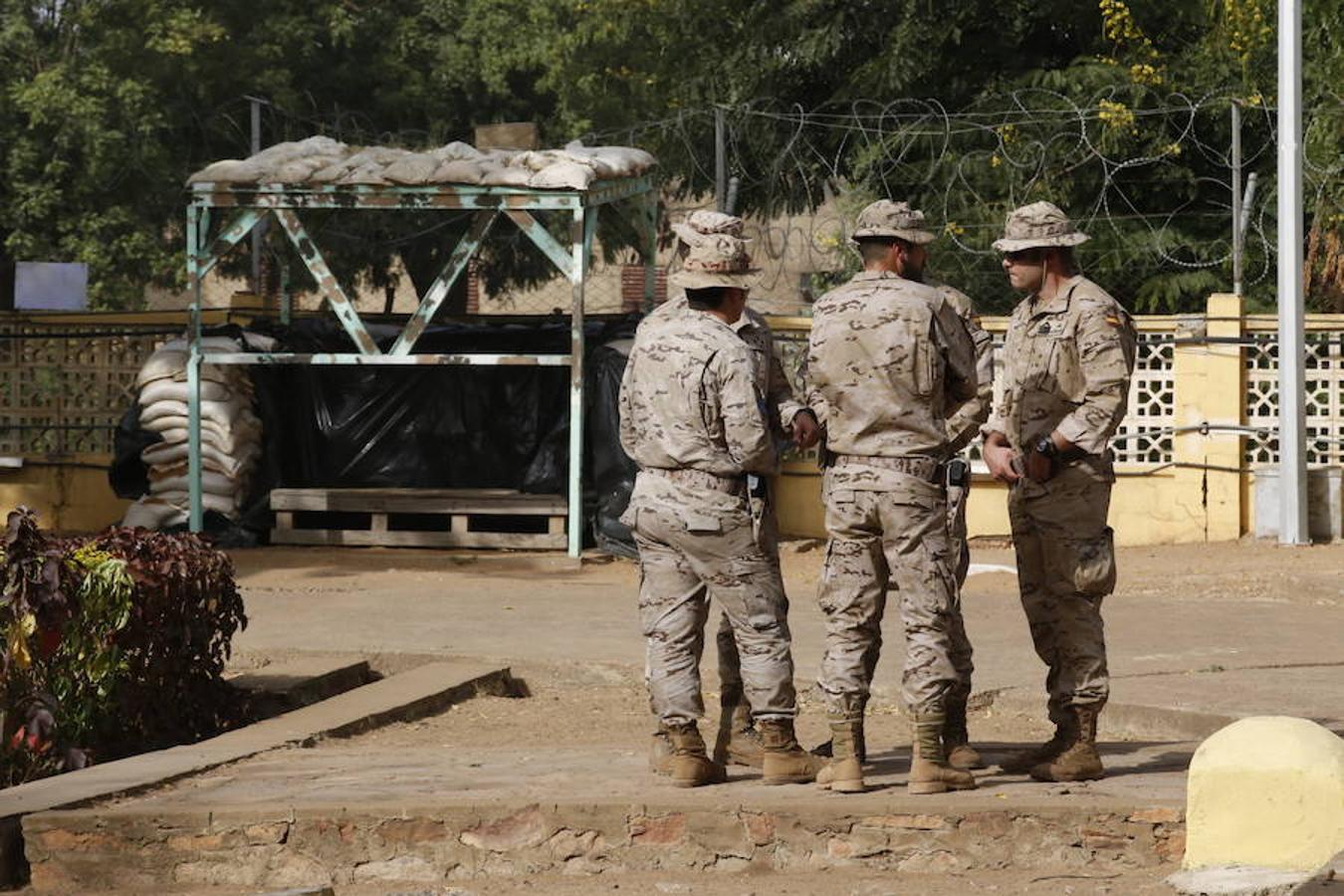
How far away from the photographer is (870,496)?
6262 millimetres

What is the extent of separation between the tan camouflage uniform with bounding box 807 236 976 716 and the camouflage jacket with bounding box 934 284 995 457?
0.29 ft

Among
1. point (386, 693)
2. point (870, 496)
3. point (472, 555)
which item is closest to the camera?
point (870, 496)

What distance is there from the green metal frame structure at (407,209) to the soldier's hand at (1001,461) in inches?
271

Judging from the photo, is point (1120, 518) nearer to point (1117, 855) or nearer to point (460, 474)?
point (460, 474)

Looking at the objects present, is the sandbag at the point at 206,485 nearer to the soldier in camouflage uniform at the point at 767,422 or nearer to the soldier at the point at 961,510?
the soldier in camouflage uniform at the point at 767,422

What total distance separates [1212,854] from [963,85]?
17.0 metres

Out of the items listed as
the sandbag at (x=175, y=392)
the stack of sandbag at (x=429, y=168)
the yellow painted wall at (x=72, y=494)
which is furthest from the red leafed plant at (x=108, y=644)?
the yellow painted wall at (x=72, y=494)

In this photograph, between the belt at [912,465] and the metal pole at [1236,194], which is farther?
the metal pole at [1236,194]

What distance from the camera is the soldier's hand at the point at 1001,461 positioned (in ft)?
21.4

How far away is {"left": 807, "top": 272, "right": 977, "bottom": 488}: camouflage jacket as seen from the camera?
627 cm

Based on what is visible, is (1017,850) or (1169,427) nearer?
(1017,850)

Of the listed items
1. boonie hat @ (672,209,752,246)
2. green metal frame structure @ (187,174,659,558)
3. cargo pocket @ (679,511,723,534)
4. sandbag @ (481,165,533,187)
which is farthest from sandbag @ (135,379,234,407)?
cargo pocket @ (679,511,723,534)

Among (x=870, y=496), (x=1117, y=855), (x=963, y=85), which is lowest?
(x=1117, y=855)

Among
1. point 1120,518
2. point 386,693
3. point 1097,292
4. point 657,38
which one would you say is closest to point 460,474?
point 1120,518
